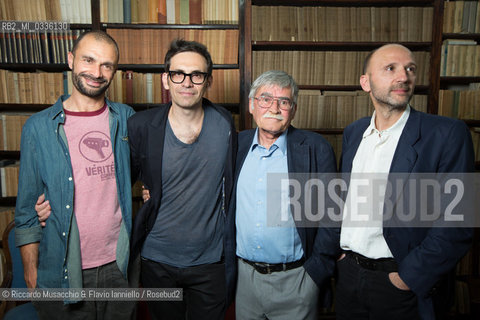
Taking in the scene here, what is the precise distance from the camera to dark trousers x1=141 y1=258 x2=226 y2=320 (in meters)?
1.66

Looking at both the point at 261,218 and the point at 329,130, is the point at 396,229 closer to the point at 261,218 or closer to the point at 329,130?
the point at 261,218

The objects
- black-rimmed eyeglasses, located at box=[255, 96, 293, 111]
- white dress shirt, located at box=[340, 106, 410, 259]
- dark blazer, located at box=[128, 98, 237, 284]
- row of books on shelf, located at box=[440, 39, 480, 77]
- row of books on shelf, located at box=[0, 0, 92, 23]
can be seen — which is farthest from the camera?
row of books on shelf, located at box=[440, 39, 480, 77]

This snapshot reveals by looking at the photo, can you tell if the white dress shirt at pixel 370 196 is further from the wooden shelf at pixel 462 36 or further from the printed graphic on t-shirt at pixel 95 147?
the wooden shelf at pixel 462 36

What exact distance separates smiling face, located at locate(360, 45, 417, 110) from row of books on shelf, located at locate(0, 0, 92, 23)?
7.89 feet

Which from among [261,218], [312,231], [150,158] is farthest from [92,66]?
[312,231]

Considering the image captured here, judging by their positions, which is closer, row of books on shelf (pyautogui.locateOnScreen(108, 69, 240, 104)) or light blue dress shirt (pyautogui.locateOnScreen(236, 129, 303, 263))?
light blue dress shirt (pyautogui.locateOnScreen(236, 129, 303, 263))

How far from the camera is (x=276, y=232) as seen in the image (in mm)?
1495

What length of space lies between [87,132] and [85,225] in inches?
16.7

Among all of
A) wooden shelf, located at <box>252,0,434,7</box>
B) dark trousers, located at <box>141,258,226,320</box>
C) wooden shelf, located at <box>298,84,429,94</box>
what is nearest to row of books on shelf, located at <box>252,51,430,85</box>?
wooden shelf, located at <box>298,84,429,94</box>

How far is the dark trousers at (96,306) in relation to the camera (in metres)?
1.56

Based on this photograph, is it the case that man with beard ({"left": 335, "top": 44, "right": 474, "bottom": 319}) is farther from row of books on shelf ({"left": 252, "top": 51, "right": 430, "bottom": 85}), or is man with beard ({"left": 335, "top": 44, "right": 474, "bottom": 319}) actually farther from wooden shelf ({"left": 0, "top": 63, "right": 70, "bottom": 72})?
wooden shelf ({"left": 0, "top": 63, "right": 70, "bottom": 72})

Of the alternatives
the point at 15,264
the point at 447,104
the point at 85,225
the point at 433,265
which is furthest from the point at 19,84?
the point at 447,104

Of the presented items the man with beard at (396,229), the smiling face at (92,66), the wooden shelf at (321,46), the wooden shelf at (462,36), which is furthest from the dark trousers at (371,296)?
the wooden shelf at (462,36)

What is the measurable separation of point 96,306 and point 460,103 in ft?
10.4
